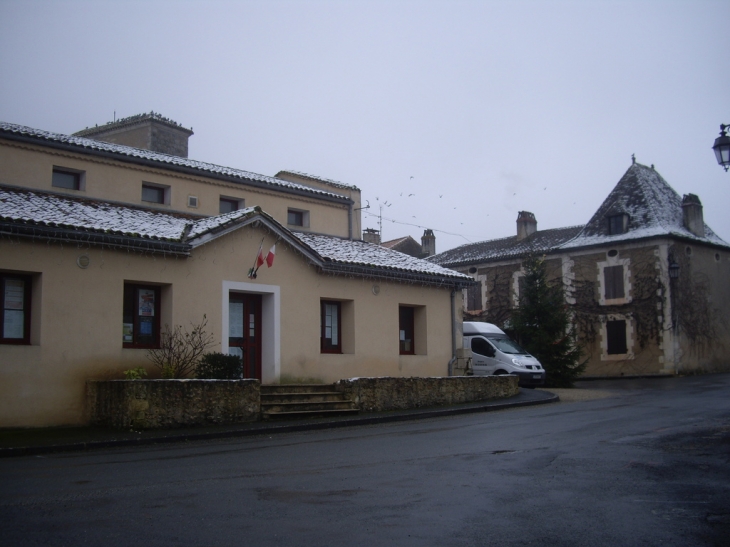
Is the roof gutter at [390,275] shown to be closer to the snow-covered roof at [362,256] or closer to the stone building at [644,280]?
the snow-covered roof at [362,256]

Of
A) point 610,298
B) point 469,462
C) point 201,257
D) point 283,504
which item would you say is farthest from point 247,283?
Result: point 610,298

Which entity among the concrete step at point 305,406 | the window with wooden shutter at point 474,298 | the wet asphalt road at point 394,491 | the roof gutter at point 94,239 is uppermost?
the window with wooden shutter at point 474,298

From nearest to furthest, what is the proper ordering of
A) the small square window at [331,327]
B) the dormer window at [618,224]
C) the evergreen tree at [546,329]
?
the small square window at [331,327], the evergreen tree at [546,329], the dormer window at [618,224]

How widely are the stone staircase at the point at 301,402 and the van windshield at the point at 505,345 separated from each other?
916cm

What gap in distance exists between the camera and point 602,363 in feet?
128

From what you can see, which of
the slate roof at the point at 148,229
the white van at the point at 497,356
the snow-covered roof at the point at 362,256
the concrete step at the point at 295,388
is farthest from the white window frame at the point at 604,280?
the concrete step at the point at 295,388

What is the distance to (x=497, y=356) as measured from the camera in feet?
83.3

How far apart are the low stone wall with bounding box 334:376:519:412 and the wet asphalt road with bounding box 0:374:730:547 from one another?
434 centimetres

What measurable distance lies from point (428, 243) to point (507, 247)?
8.47 meters

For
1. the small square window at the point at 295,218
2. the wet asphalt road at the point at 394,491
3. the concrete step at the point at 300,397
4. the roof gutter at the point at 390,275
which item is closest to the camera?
the wet asphalt road at the point at 394,491

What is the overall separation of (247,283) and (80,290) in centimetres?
419

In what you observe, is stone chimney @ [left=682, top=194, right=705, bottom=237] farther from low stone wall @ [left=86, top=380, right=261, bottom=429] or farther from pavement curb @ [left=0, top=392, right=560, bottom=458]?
low stone wall @ [left=86, top=380, right=261, bottom=429]

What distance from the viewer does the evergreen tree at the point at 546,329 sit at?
28297 mm

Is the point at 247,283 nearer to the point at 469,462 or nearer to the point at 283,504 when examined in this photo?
the point at 469,462
